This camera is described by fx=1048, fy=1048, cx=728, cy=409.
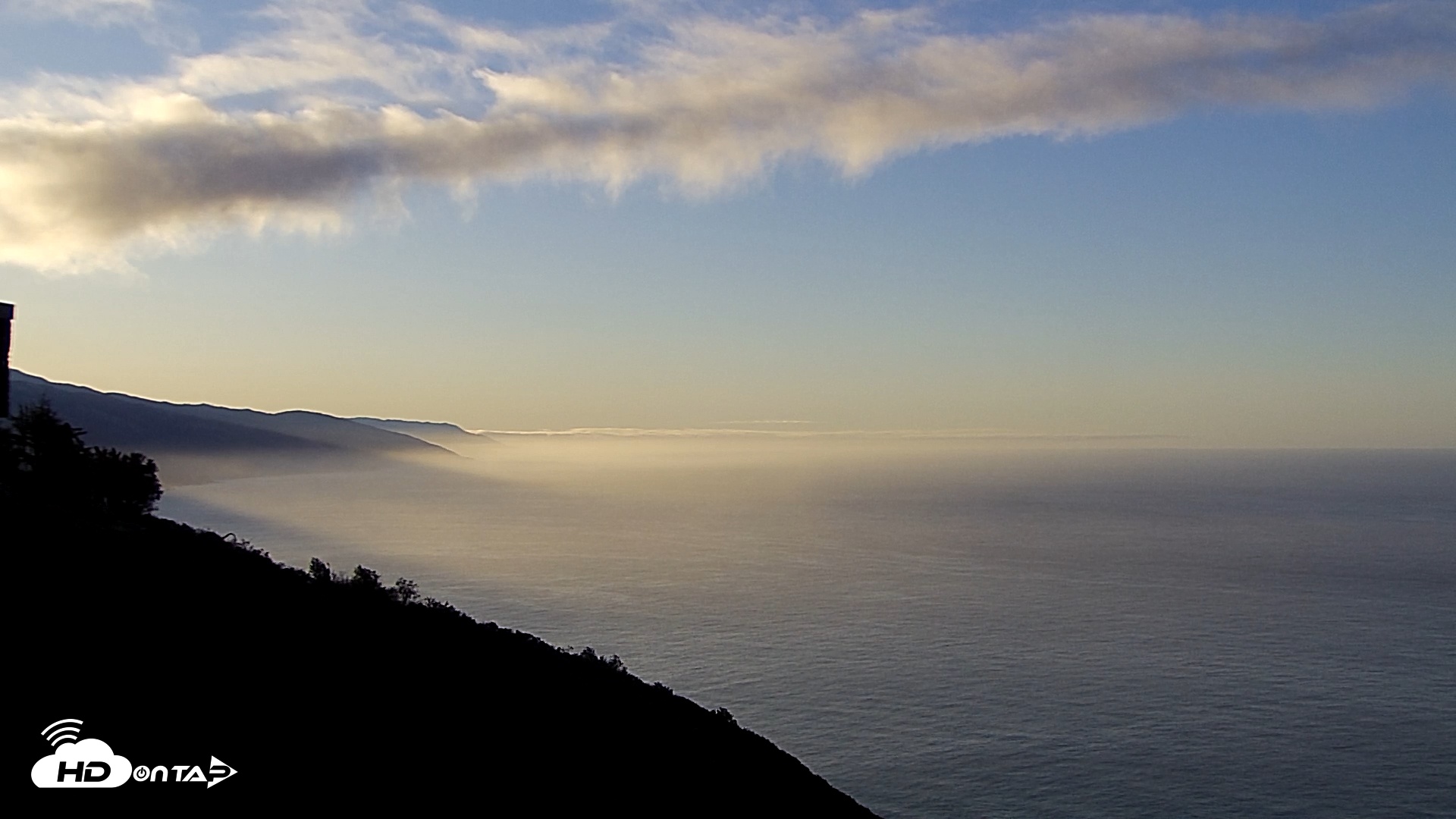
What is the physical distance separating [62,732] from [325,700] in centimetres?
499

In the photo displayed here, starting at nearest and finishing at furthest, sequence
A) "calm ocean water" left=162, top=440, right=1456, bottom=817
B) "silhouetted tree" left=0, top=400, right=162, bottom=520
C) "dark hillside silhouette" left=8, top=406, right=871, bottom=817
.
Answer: "dark hillside silhouette" left=8, top=406, right=871, bottom=817 < "silhouetted tree" left=0, top=400, right=162, bottom=520 < "calm ocean water" left=162, top=440, right=1456, bottom=817

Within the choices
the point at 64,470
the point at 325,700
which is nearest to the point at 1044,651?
the point at 64,470

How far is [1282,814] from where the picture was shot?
155 feet

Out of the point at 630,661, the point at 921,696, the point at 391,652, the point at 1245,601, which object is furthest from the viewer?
the point at 1245,601

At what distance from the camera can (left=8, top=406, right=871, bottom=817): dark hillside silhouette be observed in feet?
54.6

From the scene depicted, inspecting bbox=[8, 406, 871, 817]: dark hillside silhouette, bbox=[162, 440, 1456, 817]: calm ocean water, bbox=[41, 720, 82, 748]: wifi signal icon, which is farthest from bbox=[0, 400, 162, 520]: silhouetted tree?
bbox=[162, 440, 1456, 817]: calm ocean water

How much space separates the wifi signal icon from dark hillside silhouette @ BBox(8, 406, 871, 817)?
16 centimetres

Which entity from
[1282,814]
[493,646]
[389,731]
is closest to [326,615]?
[493,646]

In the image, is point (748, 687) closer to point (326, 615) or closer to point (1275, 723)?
point (1275, 723)

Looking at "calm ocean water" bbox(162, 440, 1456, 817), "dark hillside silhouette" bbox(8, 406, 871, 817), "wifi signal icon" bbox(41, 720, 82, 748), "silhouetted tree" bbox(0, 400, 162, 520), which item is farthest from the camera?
"calm ocean water" bbox(162, 440, 1456, 817)

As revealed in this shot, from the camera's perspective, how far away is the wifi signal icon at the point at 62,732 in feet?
49.9

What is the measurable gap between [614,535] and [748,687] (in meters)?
111

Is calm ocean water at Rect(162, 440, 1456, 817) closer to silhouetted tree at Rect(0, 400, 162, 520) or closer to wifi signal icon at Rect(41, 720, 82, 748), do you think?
silhouetted tree at Rect(0, 400, 162, 520)

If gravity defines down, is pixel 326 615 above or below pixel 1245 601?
above
